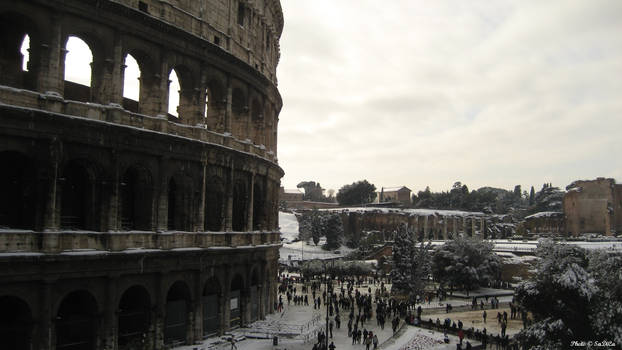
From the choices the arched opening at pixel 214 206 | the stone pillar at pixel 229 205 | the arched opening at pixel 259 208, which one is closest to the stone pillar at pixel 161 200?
the arched opening at pixel 214 206

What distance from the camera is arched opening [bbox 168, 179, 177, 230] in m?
24.6

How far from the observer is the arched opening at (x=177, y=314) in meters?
23.7

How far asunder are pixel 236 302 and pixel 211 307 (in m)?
2.32

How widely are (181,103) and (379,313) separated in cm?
1819

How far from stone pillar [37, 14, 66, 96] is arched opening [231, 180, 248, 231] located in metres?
11.7

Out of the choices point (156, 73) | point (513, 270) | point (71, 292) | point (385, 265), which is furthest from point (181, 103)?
point (385, 265)

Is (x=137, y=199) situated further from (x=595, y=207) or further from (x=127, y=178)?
(x=595, y=207)

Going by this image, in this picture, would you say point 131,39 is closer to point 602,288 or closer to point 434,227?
point 602,288

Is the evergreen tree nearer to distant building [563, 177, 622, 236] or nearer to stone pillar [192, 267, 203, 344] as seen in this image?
distant building [563, 177, 622, 236]

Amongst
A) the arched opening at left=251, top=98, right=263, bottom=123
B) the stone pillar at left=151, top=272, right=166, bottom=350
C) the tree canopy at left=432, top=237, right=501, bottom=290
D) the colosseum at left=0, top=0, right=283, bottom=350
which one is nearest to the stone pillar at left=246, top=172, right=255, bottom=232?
the colosseum at left=0, top=0, right=283, bottom=350

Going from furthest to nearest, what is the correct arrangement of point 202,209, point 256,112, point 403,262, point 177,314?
point 403,262
point 256,112
point 202,209
point 177,314

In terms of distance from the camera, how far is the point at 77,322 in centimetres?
2006

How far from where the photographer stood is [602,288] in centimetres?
2120

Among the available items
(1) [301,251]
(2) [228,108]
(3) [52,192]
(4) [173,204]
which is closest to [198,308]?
(4) [173,204]
